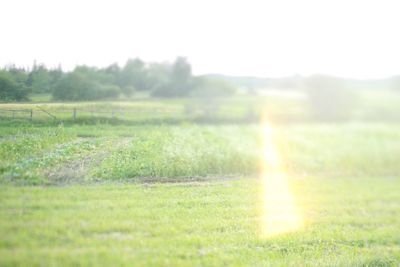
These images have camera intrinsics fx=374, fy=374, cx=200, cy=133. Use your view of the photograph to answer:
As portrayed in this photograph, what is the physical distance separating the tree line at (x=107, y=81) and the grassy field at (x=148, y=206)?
25cm

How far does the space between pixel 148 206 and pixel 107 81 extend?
8.64 feet

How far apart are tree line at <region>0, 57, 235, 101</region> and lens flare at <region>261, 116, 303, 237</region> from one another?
334 cm

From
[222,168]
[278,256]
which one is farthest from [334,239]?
[222,168]

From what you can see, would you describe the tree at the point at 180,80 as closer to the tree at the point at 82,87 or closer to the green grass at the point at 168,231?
the tree at the point at 82,87

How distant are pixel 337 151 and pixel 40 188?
1690 cm

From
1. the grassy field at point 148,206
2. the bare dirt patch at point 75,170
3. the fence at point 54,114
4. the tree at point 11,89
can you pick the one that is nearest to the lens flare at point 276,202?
the grassy field at point 148,206

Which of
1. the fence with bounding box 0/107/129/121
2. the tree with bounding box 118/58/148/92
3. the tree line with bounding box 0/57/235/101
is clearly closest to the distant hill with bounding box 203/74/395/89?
the tree line with bounding box 0/57/235/101

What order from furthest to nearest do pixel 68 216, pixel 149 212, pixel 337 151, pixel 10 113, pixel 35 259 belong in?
pixel 337 151, pixel 149 212, pixel 10 113, pixel 68 216, pixel 35 259

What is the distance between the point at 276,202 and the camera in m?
9.98

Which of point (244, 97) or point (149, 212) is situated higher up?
point (244, 97)

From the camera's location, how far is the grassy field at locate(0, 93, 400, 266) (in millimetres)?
4934

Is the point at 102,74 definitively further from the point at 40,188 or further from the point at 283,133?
the point at 283,133

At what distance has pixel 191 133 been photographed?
30.9 ft

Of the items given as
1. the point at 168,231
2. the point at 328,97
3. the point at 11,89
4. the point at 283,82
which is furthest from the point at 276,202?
the point at 328,97
